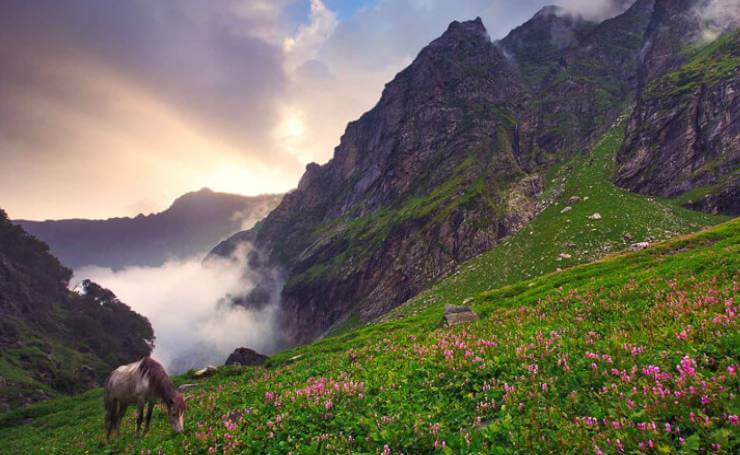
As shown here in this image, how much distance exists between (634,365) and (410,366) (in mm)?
6528

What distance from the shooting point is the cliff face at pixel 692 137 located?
76062mm

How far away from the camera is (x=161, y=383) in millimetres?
14727

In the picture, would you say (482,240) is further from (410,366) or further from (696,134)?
(410,366)

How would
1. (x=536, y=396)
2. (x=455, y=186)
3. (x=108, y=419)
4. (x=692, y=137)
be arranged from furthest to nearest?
1. (x=455, y=186)
2. (x=692, y=137)
3. (x=108, y=419)
4. (x=536, y=396)

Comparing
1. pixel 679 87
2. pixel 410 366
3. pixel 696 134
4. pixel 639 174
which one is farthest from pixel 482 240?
pixel 410 366

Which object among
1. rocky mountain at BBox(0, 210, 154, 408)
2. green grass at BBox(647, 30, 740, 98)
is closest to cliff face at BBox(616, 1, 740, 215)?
green grass at BBox(647, 30, 740, 98)

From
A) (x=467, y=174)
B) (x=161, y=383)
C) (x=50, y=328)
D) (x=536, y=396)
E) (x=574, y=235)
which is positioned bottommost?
(x=536, y=396)

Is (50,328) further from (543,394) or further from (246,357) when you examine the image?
(543,394)

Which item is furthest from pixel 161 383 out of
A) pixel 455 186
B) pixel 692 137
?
pixel 455 186

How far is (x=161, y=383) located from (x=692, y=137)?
122 metres

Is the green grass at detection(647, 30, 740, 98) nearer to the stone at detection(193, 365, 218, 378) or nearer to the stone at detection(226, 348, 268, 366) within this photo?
the stone at detection(226, 348, 268, 366)

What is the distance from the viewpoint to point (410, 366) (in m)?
12.2

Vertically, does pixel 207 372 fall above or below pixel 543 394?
below

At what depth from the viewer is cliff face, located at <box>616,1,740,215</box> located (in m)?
76.1
